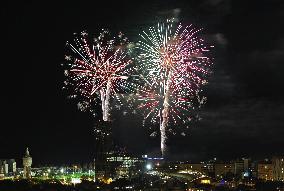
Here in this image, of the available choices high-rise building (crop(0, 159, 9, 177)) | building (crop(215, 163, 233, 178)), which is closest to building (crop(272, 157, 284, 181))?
building (crop(215, 163, 233, 178))

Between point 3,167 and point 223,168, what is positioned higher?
point 3,167

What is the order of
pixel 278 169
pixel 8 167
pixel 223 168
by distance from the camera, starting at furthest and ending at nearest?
1. pixel 223 168
2. pixel 278 169
3. pixel 8 167

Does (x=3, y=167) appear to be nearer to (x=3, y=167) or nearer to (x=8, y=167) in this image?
(x=3, y=167)

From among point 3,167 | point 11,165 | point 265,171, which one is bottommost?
point 265,171

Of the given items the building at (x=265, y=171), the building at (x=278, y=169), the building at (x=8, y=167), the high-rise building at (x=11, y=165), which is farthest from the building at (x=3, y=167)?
the building at (x=265, y=171)

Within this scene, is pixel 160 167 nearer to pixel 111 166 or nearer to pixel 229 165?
pixel 229 165

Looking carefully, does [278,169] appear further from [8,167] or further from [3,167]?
[3,167]

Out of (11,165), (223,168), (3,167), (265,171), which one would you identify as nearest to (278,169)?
(265,171)

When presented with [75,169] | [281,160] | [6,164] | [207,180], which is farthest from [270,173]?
[6,164]

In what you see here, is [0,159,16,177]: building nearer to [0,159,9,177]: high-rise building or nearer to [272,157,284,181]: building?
[0,159,9,177]: high-rise building

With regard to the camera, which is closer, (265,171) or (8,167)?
(8,167)

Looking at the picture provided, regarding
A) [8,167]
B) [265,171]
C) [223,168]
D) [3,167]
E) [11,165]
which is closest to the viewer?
[3,167]

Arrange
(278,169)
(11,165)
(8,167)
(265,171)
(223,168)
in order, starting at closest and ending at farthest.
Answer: (8,167) → (11,165) → (278,169) → (265,171) → (223,168)

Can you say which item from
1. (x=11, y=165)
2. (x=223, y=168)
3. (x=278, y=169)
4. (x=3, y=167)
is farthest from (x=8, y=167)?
(x=223, y=168)
